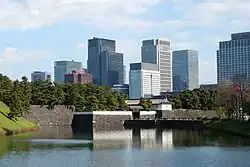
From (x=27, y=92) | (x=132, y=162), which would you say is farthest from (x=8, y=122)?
(x=132, y=162)

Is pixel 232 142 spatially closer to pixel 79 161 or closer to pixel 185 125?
pixel 79 161

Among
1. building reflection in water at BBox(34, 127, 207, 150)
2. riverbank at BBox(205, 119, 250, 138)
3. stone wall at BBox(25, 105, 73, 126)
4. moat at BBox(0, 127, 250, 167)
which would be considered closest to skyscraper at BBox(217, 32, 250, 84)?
stone wall at BBox(25, 105, 73, 126)

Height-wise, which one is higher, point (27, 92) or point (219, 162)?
point (27, 92)

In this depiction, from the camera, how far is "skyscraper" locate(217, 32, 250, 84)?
192375mm

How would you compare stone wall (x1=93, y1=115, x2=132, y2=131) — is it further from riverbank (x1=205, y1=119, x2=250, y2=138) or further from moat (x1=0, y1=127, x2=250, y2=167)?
moat (x1=0, y1=127, x2=250, y2=167)

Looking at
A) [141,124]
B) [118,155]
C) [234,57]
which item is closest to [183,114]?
[141,124]

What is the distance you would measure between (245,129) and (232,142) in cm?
967

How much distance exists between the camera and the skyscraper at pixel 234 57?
192 meters

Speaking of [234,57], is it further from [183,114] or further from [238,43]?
A: [183,114]

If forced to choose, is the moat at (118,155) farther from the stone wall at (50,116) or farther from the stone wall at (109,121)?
the stone wall at (109,121)

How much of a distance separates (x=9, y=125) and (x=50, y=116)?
2166 cm

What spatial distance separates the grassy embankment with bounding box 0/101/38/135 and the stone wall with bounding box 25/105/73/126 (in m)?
8.68

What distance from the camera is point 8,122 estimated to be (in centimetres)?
6006

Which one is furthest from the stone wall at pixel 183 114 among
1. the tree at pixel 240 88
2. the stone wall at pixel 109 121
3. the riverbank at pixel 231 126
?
the tree at pixel 240 88
